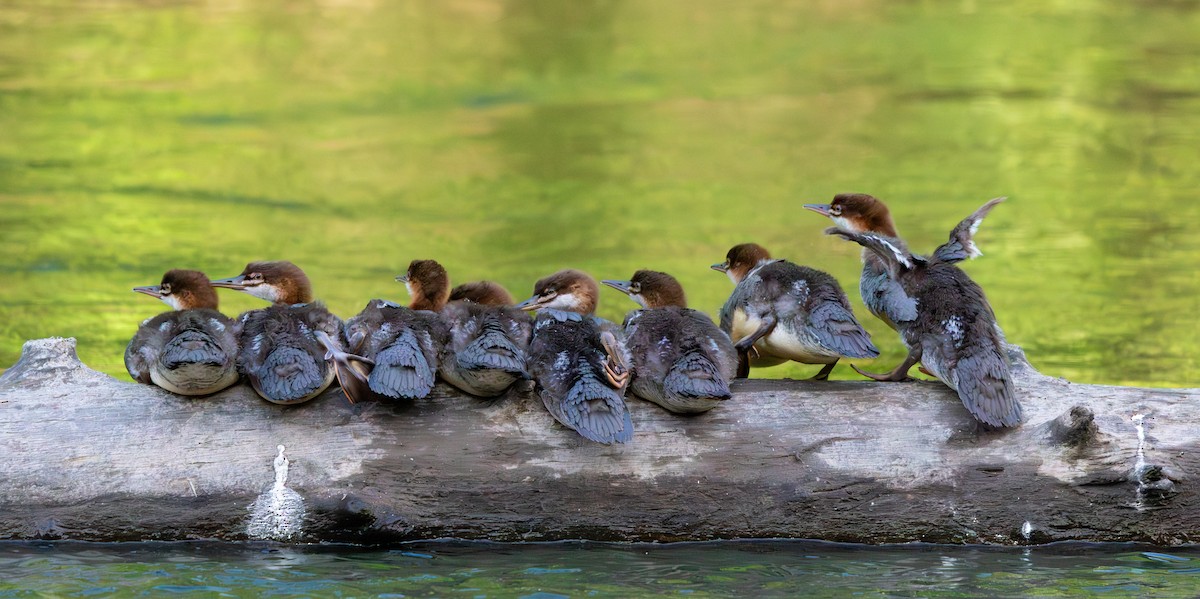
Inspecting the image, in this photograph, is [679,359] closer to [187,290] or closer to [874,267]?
[874,267]

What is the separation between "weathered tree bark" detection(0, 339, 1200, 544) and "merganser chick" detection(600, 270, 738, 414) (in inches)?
5.0

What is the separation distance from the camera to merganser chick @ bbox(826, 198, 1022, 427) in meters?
5.36

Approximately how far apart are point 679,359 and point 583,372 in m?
0.36

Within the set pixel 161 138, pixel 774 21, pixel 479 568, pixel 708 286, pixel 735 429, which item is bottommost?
pixel 479 568

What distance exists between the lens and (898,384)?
5.67 m

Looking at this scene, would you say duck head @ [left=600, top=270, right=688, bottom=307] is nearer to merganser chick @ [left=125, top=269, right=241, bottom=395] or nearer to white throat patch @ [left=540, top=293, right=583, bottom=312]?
white throat patch @ [left=540, top=293, right=583, bottom=312]

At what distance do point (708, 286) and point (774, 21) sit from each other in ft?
35.9

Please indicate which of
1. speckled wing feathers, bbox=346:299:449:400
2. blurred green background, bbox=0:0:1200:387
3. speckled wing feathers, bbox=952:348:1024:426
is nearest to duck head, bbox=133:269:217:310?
speckled wing feathers, bbox=346:299:449:400

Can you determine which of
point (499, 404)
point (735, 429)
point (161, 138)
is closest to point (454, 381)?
point (499, 404)

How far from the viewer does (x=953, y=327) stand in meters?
5.51

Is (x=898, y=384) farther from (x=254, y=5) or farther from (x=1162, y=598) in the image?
(x=254, y=5)

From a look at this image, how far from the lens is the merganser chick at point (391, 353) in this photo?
5.26 meters

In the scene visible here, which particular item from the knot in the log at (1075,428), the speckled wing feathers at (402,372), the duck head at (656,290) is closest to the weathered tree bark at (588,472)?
the knot in the log at (1075,428)

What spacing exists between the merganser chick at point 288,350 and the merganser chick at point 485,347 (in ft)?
1.42
